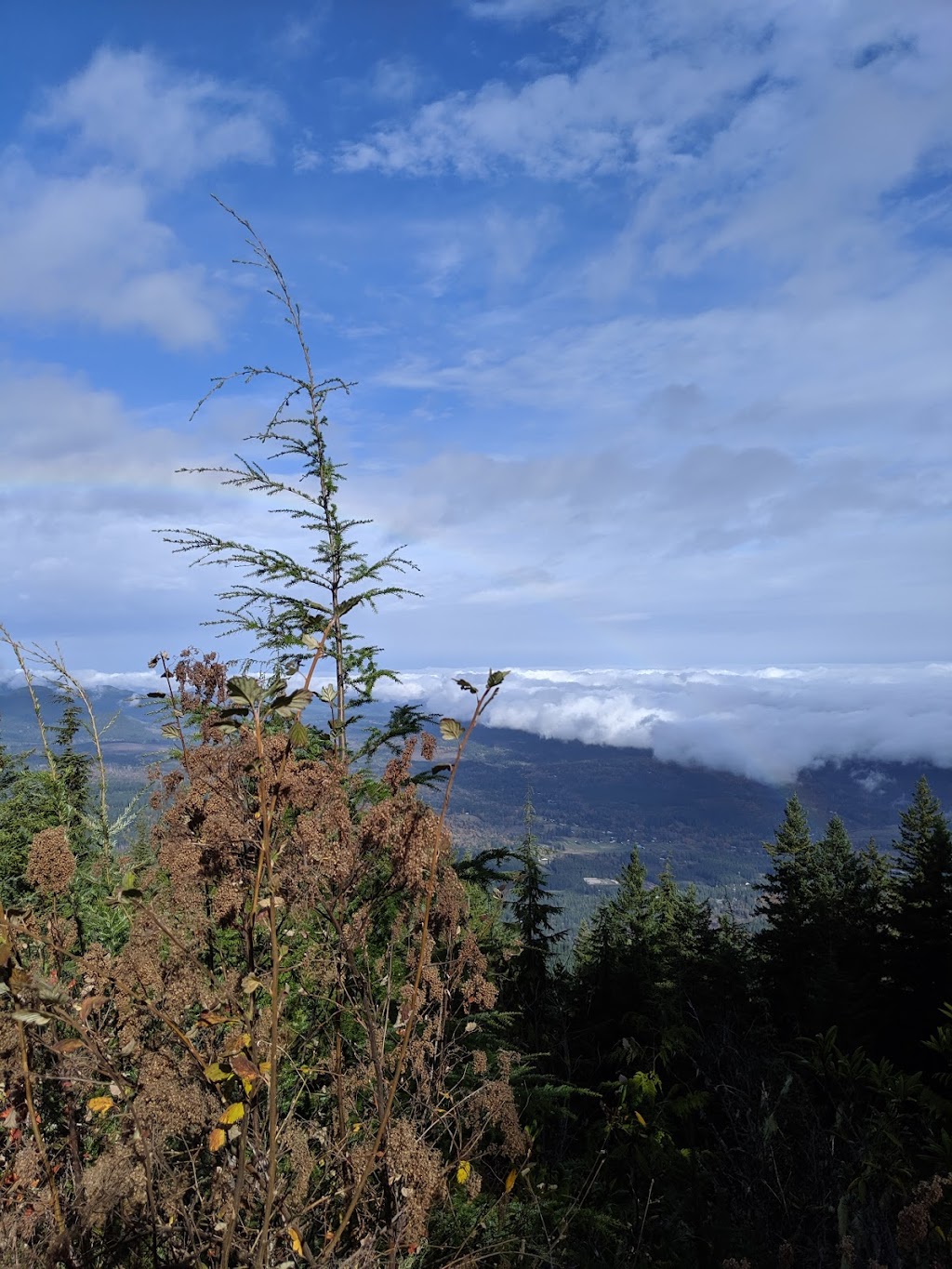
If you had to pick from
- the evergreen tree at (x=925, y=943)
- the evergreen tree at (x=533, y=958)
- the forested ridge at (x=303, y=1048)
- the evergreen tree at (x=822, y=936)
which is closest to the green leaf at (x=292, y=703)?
the forested ridge at (x=303, y=1048)

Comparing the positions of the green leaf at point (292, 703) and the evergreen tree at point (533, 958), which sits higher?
the green leaf at point (292, 703)

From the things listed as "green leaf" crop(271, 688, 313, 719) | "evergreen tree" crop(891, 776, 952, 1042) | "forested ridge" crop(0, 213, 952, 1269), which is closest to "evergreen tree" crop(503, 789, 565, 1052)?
"forested ridge" crop(0, 213, 952, 1269)

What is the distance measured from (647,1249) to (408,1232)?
21.0 feet

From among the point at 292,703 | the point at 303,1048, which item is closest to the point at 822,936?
the point at 303,1048

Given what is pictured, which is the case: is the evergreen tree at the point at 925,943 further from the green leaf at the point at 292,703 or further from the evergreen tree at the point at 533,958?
the green leaf at the point at 292,703

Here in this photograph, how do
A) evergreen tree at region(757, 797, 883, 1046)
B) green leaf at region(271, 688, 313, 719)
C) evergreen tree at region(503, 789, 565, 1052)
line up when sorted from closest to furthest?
green leaf at region(271, 688, 313, 719) → evergreen tree at region(503, 789, 565, 1052) → evergreen tree at region(757, 797, 883, 1046)

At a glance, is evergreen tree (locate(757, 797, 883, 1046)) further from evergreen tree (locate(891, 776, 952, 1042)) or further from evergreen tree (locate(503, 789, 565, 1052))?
evergreen tree (locate(503, 789, 565, 1052))

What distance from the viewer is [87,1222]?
2.17 metres

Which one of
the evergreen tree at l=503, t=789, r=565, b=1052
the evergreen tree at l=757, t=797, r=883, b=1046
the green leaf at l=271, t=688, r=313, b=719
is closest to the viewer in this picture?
the green leaf at l=271, t=688, r=313, b=719

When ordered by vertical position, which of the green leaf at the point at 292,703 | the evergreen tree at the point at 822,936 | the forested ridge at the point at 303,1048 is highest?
the green leaf at the point at 292,703

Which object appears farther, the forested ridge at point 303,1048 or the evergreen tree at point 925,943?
the evergreen tree at point 925,943

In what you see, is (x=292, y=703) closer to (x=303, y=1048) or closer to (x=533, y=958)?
(x=303, y=1048)

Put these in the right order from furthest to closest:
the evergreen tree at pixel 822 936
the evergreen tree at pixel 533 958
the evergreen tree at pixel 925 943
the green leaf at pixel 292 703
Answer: the evergreen tree at pixel 822 936 → the evergreen tree at pixel 925 943 → the evergreen tree at pixel 533 958 → the green leaf at pixel 292 703

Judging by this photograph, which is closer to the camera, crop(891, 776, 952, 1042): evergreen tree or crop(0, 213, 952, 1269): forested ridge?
crop(0, 213, 952, 1269): forested ridge
